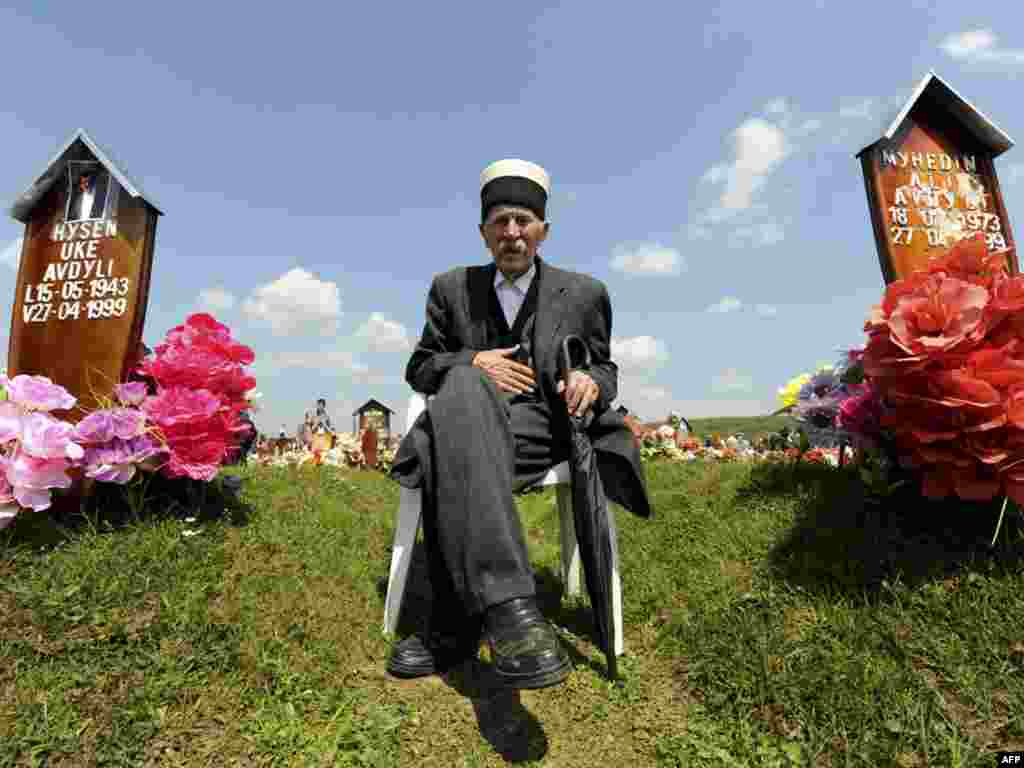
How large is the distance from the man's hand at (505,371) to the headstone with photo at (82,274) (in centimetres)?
233

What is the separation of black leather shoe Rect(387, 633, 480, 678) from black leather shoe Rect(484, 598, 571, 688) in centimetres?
55

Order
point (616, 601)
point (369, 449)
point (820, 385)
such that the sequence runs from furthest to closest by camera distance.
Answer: point (369, 449) < point (820, 385) < point (616, 601)

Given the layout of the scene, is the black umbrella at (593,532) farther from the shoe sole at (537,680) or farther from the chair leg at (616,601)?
the shoe sole at (537,680)

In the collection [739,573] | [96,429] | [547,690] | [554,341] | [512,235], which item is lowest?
[547,690]

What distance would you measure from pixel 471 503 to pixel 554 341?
3.79 feet

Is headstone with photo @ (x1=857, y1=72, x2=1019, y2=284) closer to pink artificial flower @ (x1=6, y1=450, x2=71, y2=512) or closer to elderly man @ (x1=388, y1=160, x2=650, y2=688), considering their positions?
elderly man @ (x1=388, y1=160, x2=650, y2=688)

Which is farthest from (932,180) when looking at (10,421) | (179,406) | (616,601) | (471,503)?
(10,421)

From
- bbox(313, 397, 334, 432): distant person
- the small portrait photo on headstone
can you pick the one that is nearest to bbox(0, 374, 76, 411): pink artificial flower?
the small portrait photo on headstone

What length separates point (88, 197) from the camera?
12.7 feet

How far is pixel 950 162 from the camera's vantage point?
15.5ft

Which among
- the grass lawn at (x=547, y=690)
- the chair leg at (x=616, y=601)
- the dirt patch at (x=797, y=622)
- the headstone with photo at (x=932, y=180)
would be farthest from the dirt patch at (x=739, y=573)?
the headstone with photo at (x=932, y=180)

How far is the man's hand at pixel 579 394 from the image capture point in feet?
8.32

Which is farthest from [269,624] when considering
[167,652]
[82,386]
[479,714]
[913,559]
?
[913,559]

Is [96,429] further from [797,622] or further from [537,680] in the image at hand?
[797,622]
